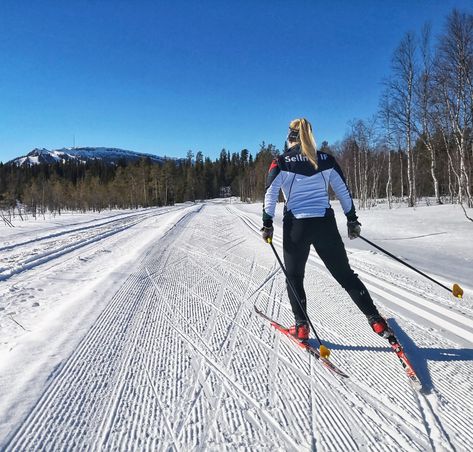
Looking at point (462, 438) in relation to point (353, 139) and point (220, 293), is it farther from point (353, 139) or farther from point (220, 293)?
point (353, 139)

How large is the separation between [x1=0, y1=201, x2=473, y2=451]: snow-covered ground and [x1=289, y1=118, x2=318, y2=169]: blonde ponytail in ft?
5.70

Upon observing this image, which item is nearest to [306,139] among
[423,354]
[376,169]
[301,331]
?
[301,331]

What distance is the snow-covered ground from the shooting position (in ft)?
6.12

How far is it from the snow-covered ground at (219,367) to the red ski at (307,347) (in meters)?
0.07

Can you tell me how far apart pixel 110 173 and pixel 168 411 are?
110 metres

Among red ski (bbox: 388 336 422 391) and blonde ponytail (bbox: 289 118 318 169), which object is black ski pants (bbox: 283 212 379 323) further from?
blonde ponytail (bbox: 289 118 318 169)

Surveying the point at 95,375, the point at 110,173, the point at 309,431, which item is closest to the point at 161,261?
the point at 95,375

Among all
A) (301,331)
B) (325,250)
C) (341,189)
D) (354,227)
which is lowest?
(301,331)

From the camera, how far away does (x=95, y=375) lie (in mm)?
2500

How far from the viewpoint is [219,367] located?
103 inches

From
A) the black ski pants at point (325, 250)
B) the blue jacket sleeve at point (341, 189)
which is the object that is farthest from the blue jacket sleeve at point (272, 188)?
the blue jacket sleeve at point (341, 189)

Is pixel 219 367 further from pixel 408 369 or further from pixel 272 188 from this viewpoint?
pixel 272 188

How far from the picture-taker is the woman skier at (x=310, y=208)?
288 centimetres

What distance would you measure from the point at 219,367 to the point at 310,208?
154cm
